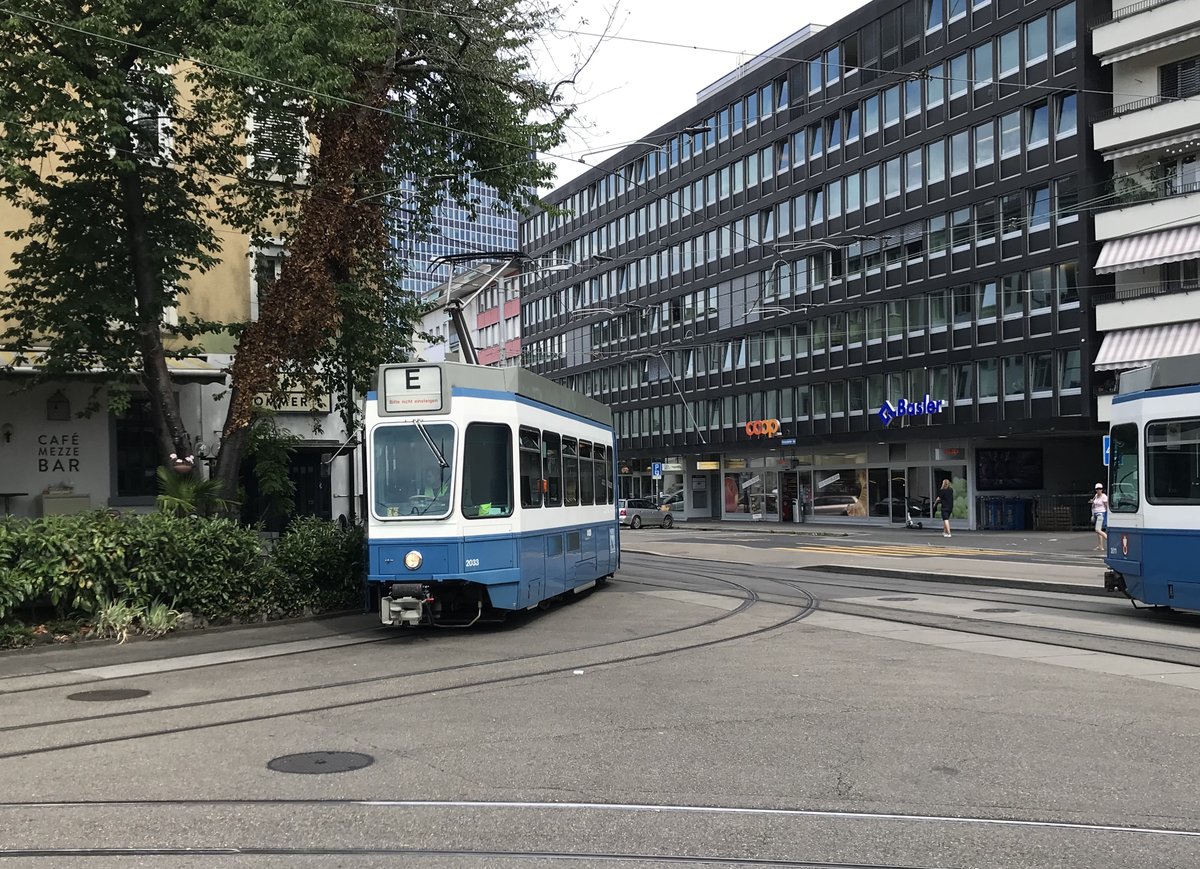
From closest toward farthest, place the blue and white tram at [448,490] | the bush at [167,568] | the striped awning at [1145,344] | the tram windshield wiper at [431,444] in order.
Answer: the bush at [167,568]
the blue and white tram at [448,490]
the tram windshield wiper at [431,444]
the striped awning at [1145,344]

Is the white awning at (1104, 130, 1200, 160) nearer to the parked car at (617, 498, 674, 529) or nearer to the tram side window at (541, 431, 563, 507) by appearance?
the parked car at (617, 498, 674, 529)

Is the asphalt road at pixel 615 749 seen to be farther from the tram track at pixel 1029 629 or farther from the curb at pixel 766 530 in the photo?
the curb at pixel 766 530

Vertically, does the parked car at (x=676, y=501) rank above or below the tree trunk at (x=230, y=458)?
below

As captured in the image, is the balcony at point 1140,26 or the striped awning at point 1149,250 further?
the balcony at point 1140,26

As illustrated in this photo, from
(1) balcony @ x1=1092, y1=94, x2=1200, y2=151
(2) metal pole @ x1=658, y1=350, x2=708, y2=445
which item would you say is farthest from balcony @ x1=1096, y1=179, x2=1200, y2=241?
(2) metal pole @ x1=658, y1=350, x2=708, y2=445

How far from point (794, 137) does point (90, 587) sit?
159 feet

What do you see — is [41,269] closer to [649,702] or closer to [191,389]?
[191,389]

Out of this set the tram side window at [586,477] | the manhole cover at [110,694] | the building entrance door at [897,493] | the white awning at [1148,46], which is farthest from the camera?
the building entrance door at [897,493]

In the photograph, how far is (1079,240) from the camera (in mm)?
41031

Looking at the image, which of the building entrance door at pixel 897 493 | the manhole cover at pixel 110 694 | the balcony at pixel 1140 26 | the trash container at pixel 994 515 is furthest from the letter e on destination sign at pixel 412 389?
the building entrance door at pixel 897 493

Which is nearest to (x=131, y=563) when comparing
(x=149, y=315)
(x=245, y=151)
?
(x=149, y=315)

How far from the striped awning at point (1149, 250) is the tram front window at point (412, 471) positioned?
3199 centimetres

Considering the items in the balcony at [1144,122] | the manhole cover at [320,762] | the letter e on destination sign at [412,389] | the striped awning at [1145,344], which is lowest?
the manhole cover at [320,762]

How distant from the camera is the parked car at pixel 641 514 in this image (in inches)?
2205
